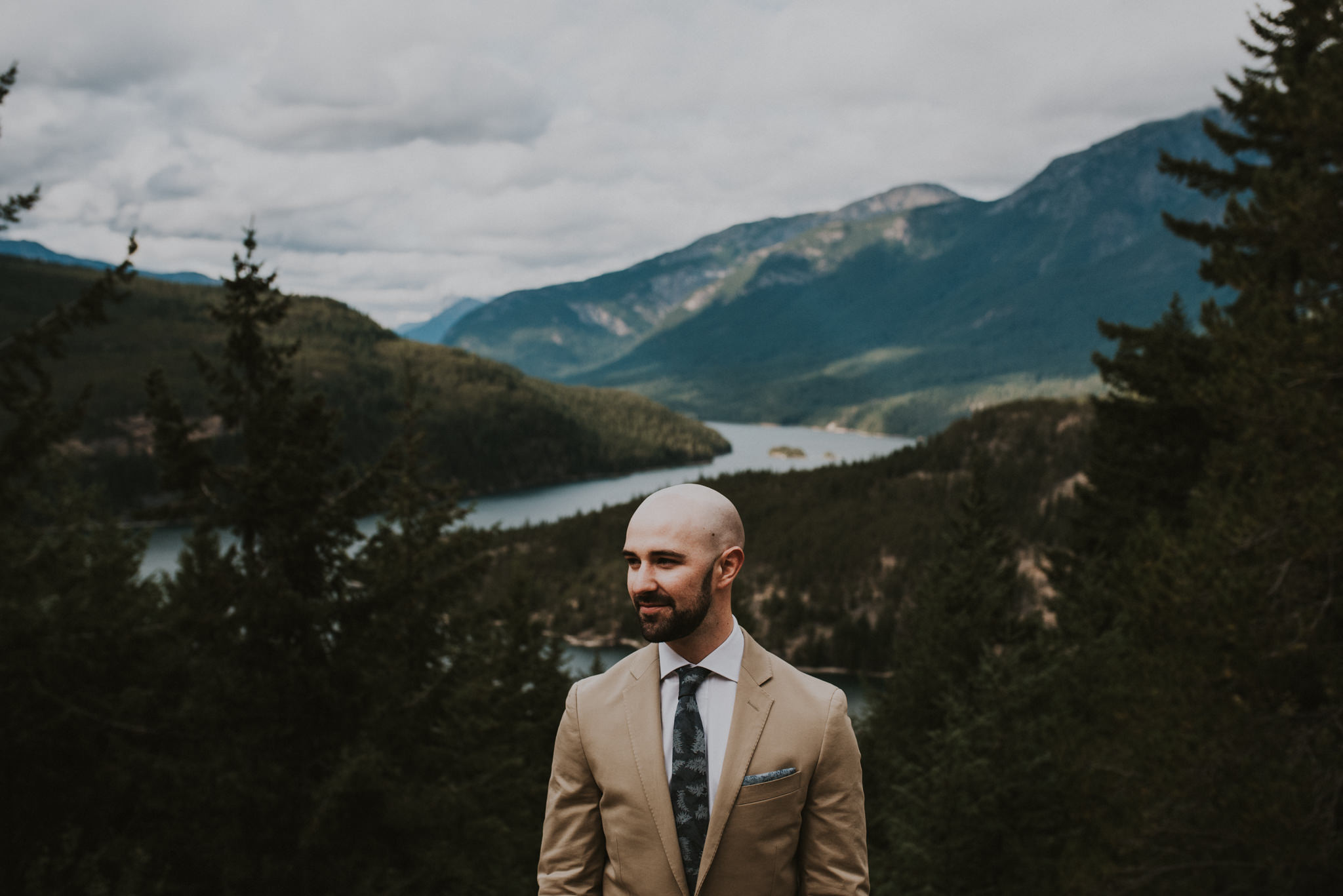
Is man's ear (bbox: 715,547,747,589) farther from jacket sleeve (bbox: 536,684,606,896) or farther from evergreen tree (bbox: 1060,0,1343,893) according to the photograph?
evergreen tree (bbox: 1060,0,1343,893)

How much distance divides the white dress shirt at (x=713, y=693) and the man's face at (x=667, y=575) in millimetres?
284

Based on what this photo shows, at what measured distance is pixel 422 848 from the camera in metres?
15.2

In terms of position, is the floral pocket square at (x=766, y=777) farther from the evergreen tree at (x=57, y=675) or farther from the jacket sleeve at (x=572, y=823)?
the evergreen tree at (x=57, y=675)

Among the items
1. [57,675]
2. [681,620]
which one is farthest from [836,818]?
[57,675]

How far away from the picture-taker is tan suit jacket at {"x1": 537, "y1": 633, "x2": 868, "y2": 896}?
362 centimetres

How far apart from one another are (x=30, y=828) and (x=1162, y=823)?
1692 cm

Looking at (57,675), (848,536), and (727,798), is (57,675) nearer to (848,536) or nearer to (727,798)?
(727,798)

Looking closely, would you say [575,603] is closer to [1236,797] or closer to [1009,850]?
[1009,850]

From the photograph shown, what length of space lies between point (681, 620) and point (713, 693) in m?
0.47

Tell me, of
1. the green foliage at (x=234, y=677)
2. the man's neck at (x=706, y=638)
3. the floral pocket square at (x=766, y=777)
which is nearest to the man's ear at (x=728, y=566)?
the man's neck at (x=706, y=638)

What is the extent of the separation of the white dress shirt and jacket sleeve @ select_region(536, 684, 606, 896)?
40 cm

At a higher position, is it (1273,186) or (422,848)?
(1273,186)

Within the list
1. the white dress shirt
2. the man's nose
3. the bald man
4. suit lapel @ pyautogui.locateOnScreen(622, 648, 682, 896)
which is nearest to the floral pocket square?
the bald man

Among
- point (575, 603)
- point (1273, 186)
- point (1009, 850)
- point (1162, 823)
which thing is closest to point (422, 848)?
point (1162, 823)
